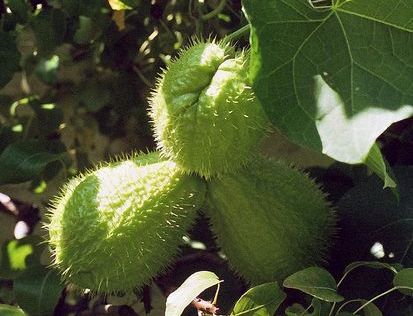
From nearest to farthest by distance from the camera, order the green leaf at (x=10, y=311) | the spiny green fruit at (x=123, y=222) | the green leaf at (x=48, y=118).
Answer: the spiny green fruit at (x=123, y=222), the green leaf at (x=10, y=311), the green leaf at (x=48, y=118)

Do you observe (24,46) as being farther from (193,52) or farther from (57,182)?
(193,52)

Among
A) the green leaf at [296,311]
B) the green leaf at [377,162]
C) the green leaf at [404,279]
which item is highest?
the green leaf at [377,162]

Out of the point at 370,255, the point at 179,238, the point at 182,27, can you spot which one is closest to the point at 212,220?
the point at 179,238

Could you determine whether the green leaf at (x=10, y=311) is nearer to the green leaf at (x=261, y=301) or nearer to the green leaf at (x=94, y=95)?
the green leaf at (x=261, y=301)

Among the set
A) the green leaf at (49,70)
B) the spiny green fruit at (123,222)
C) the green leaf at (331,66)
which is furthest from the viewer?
the green leaf at (49,70)

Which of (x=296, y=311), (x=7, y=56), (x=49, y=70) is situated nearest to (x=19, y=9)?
(x=7, y=56)

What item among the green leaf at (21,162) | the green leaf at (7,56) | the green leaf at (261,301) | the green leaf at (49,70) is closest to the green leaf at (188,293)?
the green leaf at (261,301)

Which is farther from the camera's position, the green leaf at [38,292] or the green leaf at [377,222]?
the green leaf at [38,292]

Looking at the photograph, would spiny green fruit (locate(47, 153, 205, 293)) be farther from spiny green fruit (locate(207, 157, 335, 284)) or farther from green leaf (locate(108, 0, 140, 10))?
green leaf (locate(108, 0, 140, 10))

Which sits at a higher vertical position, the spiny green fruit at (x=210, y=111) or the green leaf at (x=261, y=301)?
the spiny green fruit at (x=210, y=111)
